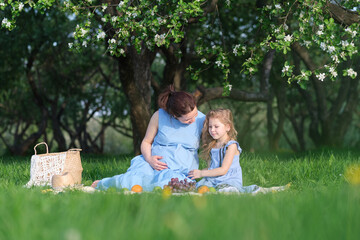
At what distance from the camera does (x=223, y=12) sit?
14.0 meters

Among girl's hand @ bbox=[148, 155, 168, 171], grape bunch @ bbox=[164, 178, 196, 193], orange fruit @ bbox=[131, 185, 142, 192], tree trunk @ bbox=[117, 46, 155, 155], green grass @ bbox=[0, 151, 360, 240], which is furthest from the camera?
tree trunk @ bbox=[117, 46, 155, 155]

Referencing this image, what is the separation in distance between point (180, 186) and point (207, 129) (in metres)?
1.07

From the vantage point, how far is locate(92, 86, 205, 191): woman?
244 inches

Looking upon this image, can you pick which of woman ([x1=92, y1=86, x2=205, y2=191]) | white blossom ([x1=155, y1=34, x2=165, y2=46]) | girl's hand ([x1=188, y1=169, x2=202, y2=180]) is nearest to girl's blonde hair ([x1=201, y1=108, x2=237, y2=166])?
woman ([x1=92, y1=86, x2=205, y2=191])

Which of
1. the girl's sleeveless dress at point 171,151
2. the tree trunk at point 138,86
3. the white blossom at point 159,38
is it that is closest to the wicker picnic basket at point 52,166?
the girl's sleeveless dress at point 171,151

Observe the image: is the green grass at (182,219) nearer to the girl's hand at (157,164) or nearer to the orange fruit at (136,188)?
the orange fruit at (136,188)

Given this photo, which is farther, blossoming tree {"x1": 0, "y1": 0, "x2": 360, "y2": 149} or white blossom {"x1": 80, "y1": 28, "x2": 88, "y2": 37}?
white blossom {"x1": 80, "y1": 28, "x2": 88, "y2": 37}

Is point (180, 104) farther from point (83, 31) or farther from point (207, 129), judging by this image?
point (83, 31)

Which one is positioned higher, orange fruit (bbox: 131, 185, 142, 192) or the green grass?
the green grass

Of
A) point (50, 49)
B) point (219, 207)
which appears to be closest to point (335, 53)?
point (219, 207)

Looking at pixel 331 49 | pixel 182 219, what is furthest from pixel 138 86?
pixel 182 219

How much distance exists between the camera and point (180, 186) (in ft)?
18.5

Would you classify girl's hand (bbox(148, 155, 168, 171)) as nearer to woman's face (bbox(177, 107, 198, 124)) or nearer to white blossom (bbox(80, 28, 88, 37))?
woman's face (bbox(177, 107, 198, 124))

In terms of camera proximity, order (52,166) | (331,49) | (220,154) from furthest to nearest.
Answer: (52,166) → (331,49) → (220,154)
